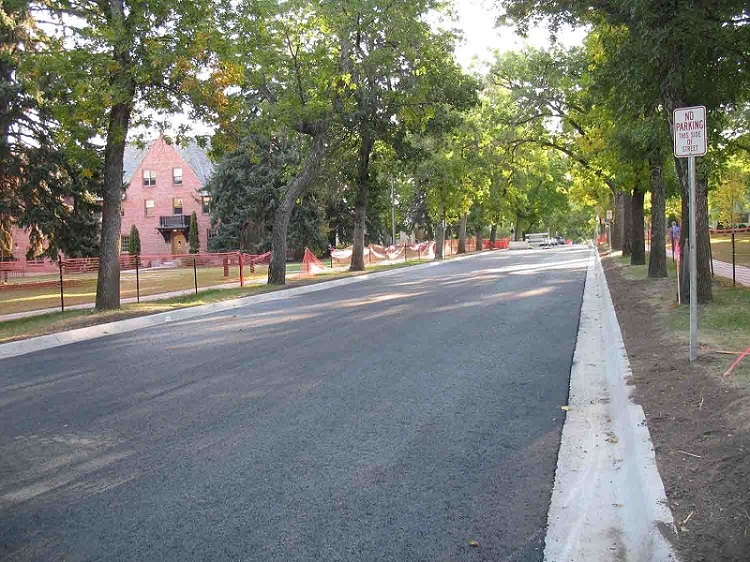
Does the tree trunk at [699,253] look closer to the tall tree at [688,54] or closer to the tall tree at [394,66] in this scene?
the tall tree at [688,54]

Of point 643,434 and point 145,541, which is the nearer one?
point 145,541

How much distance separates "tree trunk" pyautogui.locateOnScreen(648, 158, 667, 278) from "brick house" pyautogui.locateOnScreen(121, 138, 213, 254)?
44301mm

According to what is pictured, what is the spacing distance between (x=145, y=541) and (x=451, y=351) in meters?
5.95

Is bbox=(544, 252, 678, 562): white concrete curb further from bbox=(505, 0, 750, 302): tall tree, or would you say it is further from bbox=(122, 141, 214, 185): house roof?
bbox=(122, 141, 214, 185): house roof

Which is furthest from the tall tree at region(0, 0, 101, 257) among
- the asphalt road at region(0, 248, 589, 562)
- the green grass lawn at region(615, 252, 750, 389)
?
the green grass lawn at region(615, 252, 750, 389)

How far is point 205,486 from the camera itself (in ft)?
14.0

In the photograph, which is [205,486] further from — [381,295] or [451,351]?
[381,295]

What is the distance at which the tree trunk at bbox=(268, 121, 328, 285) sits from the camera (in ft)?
76.6

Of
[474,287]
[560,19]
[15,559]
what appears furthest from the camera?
[474,287]

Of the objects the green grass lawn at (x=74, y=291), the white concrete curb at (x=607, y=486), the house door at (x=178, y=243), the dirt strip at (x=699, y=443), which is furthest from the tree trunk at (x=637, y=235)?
the house door at (x=178, y=243)

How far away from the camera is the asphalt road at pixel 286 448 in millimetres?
3541

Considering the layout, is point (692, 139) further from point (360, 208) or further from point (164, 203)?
point (164, 203)

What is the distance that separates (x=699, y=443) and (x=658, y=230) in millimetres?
15389

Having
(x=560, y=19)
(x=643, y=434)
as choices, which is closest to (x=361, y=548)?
(x=643, y=434)
